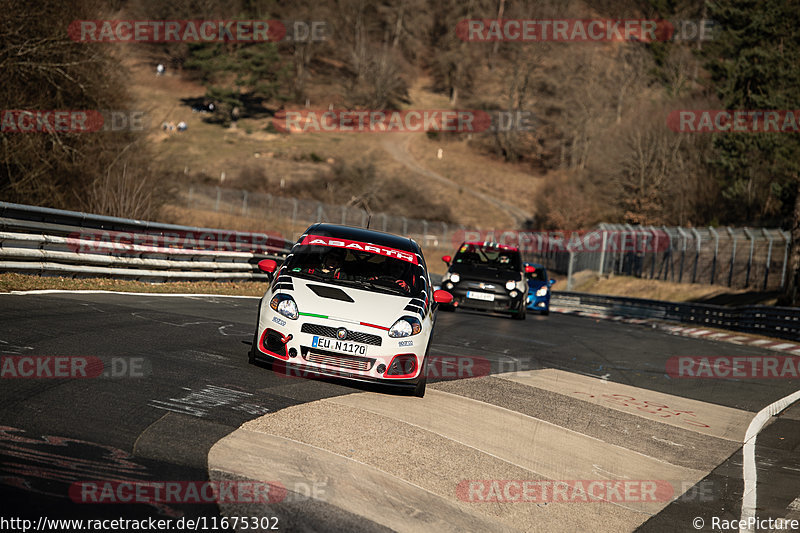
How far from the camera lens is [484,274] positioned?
2056 cm

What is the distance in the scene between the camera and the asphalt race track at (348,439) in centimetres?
520

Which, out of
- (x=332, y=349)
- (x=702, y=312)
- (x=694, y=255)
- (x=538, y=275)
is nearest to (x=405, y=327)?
(x=332, y=349)

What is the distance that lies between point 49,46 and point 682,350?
1845 cm

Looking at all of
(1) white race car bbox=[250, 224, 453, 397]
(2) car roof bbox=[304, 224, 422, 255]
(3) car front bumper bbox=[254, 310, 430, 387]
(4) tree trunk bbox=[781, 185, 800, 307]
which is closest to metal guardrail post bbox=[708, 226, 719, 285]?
(4) tree trunk bbox=[781, 185, 800, 307]

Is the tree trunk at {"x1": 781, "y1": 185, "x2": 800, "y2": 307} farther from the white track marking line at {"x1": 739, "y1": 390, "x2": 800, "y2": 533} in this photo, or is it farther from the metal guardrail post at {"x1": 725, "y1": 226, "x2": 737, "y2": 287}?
the white track marking line at {"x1": 739, "y1": 390, "x2": 800, "y2": 533}

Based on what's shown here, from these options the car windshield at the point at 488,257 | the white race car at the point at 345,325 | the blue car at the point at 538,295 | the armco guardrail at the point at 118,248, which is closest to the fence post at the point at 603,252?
the blue car at the point at 538,295

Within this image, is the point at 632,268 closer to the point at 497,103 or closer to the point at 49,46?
the point at 49,46

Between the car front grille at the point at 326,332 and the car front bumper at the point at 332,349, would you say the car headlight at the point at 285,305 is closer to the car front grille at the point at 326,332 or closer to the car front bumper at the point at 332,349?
the car front bumper at the point at 332,349

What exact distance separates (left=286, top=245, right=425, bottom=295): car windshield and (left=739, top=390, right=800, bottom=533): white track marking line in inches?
148

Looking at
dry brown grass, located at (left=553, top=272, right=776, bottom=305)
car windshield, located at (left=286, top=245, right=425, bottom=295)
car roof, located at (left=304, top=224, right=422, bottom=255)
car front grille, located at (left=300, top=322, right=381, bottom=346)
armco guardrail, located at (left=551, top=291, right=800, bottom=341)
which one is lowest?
dry brown grass, located at (left=553, top=272, right=776, bottom=305)

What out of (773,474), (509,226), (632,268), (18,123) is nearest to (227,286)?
(18,123)

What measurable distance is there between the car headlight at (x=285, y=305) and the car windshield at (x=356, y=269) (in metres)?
0.62

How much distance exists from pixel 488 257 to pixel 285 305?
13538mm

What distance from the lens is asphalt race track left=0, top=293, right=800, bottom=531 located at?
5.20m
